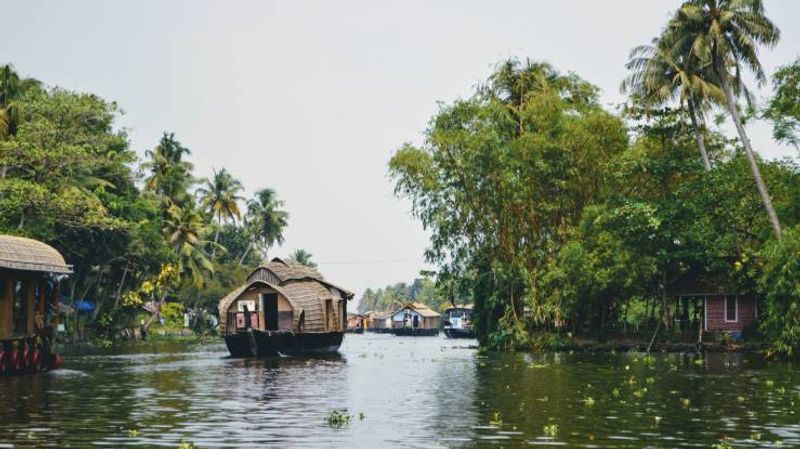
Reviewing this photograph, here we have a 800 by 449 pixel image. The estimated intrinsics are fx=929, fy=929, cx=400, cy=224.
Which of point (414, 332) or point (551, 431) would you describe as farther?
point (414, 332)

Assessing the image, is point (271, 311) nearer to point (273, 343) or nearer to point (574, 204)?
point (273, 343)

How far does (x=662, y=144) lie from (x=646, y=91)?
435cm

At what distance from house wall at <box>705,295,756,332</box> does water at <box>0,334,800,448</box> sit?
14.4 m

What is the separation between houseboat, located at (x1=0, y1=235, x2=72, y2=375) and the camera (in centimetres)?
3345

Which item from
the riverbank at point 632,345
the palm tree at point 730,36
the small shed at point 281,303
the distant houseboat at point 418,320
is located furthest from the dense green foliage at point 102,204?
the distant houseboat at point 418,320

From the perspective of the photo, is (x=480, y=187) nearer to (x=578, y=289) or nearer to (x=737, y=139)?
(x=578, y=289)

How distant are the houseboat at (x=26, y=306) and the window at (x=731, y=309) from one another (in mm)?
38017

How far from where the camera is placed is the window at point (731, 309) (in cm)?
5556

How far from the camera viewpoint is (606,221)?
166ft

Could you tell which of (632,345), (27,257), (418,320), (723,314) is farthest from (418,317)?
(27,257)

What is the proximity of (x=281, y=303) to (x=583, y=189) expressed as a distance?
20100mm

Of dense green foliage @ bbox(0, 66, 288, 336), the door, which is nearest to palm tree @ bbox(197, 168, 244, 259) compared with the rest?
dense green foliage @ bbox(0, 66, 288, 336)

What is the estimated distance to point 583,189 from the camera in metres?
58.2

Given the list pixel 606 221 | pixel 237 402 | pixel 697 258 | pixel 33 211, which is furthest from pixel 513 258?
pixel 237 402
